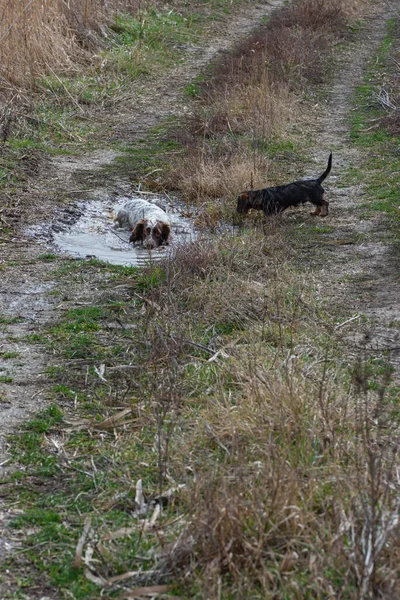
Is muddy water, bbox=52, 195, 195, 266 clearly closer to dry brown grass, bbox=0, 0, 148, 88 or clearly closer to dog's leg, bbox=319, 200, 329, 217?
dog's leg, bbox=319, 200, 329, 217

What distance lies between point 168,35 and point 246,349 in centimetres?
1322

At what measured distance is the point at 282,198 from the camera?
352 inches

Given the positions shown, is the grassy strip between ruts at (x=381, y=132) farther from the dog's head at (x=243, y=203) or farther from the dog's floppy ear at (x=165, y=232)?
the dog's floppy ear at (x=165, y=232)

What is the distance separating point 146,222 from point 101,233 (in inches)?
28.1

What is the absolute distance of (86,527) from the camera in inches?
151

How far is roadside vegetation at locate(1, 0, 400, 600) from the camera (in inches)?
135

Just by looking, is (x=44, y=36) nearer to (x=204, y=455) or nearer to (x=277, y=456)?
(x=204, y=455)

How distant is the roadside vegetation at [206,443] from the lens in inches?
135

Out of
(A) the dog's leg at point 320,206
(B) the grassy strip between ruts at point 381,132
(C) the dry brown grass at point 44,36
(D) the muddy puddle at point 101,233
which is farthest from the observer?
(C) the dry brown grass at point 44,36

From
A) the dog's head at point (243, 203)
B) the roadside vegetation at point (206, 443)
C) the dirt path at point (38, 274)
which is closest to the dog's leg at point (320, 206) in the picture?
the dog's head at point (243, 203)

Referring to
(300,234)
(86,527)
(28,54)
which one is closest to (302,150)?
(300,234)

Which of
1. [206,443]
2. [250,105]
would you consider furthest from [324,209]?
[206,443]

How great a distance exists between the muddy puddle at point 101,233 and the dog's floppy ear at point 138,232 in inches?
4.3

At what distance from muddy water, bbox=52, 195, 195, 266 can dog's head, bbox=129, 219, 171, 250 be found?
0.08 m
